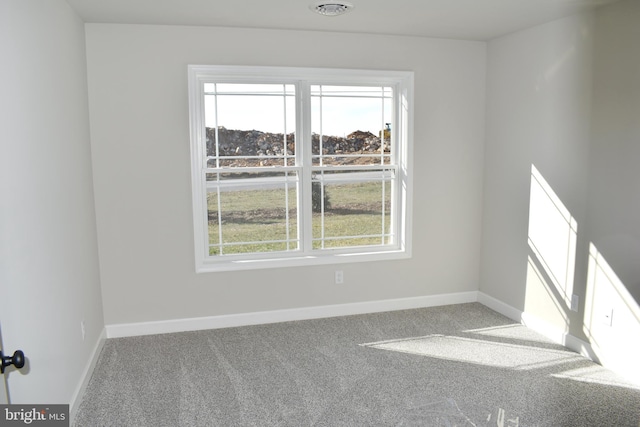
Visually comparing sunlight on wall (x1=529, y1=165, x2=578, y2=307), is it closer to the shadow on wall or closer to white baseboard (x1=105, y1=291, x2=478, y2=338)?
the shadow on wall

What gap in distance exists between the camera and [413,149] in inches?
169

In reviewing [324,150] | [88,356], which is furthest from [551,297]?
[88,356]

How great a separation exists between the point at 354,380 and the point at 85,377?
171 cm

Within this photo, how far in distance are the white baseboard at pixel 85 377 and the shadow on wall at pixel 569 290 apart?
11.0 ft

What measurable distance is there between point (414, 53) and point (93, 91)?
264 cm

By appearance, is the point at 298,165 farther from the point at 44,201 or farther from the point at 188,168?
the point at 44,201

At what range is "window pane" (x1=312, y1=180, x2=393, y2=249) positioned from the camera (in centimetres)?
427

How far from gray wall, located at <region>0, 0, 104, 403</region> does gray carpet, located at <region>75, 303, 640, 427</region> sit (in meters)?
0.40

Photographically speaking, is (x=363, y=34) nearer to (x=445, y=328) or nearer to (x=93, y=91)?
(x=93, y=91)

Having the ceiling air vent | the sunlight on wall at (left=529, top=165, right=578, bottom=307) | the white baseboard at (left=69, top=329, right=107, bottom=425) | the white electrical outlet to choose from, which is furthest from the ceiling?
the white baseboard at (left=69, top=329, right=107, bottom=425)

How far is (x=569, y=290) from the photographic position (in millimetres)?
3547

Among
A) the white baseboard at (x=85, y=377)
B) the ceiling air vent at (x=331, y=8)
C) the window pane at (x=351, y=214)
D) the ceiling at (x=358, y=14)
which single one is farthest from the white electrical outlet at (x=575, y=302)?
the white baseboard at (x=85, y=377)

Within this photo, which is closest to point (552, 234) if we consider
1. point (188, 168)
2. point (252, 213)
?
point (252, 213)

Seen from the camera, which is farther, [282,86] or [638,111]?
[282,86]
